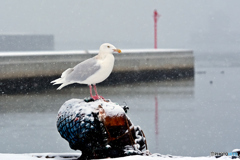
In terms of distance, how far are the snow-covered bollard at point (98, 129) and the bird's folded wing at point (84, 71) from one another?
0.33m

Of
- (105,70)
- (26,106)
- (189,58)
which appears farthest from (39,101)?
(189,58)

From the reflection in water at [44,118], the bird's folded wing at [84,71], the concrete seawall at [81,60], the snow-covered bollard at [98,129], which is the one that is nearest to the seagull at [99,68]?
the bird's folded wing at [84,71]

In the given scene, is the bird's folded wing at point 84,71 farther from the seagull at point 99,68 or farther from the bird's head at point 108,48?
the bird's head at point 108,48

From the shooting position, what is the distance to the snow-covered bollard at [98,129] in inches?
192

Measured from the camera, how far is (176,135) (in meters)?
9.19

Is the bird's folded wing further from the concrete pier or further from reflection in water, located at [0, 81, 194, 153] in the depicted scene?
the concrete pier

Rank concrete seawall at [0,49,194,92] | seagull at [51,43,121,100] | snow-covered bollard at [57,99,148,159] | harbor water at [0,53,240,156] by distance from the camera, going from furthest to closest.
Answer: concrete seawall at [0,49,194,92] < harbor water at [0,53,240,156] < seagull at [51,43,121,100] < snow-covered bollard at [57,99,148,159]

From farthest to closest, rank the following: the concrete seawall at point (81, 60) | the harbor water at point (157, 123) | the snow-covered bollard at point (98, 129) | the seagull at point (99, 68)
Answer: the concrete seawall at point (81, 60), the harbor water at point (157, 123), the seagull at point (99, 68), the snow-covered bollard at point (98, 129)

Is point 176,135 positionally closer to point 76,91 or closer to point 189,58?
point 76,91

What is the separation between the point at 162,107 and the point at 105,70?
9559mm

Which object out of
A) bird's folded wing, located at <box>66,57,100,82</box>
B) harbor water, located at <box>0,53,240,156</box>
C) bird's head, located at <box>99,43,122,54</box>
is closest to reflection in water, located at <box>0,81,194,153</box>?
harbor water, located at <box>0,53,240,156</box>

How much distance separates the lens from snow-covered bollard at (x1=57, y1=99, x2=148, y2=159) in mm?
4879

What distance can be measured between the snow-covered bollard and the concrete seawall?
1502 cm

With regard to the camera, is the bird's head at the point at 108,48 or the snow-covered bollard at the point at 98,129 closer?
the snow-covered bollard at the point at 98,129
